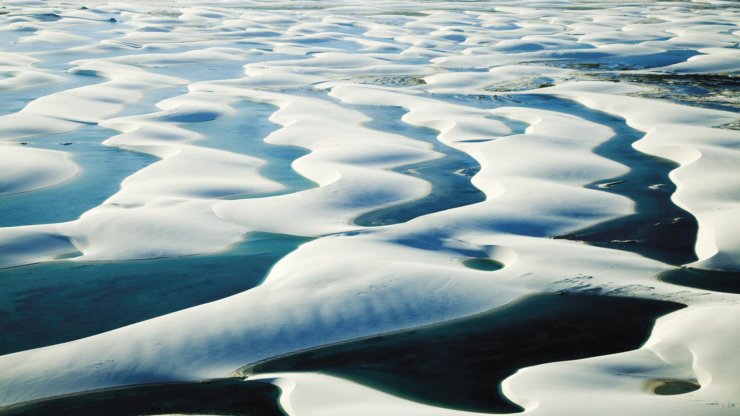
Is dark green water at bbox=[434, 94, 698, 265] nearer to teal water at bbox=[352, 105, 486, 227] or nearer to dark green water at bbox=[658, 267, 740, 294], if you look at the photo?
dark green water at bbox=[658, 267, 740, 294]

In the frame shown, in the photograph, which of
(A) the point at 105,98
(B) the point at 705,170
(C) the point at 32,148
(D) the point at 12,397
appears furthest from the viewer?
(A) the point at 105,98

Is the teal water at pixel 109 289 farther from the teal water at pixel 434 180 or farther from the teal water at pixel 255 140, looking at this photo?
the teal water at pixel 255 140

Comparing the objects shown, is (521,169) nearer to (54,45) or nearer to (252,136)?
(252,136)

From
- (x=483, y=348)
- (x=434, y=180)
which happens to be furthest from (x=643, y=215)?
(x=483, y=348)

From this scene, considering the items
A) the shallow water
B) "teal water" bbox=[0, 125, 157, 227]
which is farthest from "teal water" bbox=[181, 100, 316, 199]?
the shallow water

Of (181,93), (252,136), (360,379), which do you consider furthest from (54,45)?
(360,379)

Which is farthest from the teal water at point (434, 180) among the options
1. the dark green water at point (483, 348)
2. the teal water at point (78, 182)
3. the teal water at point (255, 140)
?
the teal water at point (78, 182)

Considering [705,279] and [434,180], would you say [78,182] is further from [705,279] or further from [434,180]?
[705,279]

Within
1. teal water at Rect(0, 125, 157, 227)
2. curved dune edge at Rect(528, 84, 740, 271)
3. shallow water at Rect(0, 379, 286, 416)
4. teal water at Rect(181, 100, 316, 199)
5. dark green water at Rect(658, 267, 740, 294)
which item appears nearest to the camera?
shallow water at Rect(0, 379, 286, 416)
